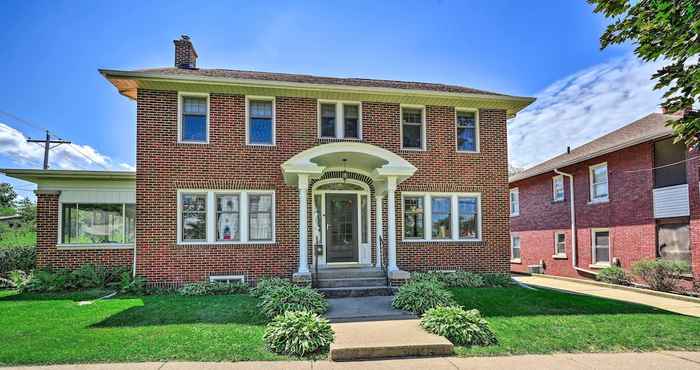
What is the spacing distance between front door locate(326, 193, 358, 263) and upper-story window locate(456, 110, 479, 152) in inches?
144

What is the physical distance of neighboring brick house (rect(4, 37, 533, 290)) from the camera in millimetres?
10727

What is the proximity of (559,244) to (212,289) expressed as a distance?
48.5 feet

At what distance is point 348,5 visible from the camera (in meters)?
10.2

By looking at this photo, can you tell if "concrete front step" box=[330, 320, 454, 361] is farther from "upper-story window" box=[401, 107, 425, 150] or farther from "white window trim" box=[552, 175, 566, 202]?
"white window trim" box=[552, 175, 566, 202]

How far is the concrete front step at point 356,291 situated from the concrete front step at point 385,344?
2.82m

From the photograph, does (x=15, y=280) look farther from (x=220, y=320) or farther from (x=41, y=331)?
(x=220, y=320)

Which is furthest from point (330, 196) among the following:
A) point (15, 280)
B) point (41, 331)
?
point (15, 280)

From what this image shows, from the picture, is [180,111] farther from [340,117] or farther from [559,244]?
[559,244]

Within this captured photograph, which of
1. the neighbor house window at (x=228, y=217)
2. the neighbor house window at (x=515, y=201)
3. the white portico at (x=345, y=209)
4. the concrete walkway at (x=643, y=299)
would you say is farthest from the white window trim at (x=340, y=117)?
the neighbor house window at (x=515, y=201)

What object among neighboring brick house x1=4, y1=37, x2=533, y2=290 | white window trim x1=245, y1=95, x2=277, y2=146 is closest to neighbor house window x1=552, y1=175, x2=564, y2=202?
neighboring brick house x1=4, y1=37, x2=533, y2=290

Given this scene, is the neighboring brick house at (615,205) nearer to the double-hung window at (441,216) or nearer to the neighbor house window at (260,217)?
the double-hung window at (441,216)

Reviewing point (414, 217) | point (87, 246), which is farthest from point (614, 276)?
point (87, 246)

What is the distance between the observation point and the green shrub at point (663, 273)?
1218 cm

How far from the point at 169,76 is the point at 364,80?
642cm
